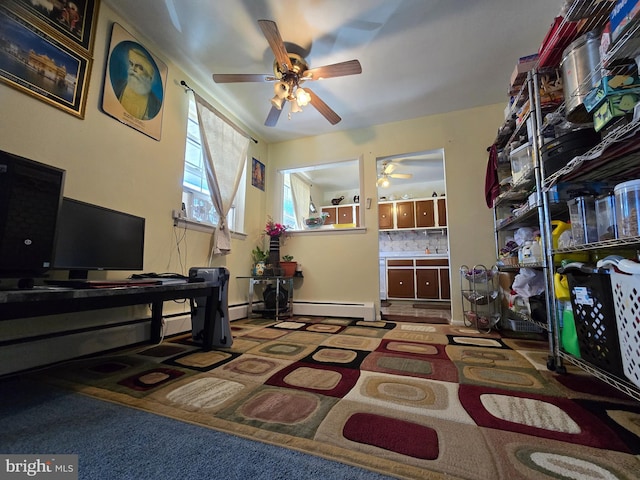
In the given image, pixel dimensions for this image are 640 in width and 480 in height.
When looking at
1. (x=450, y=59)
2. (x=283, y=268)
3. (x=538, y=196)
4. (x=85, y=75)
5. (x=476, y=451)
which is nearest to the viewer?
(x=476, y=451)

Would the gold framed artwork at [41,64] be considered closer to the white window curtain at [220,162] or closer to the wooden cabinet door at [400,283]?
the white window curtain at [220,162]

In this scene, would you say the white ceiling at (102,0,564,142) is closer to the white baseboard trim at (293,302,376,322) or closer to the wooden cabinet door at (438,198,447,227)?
the white baseboard trim at (293,302,376,322)

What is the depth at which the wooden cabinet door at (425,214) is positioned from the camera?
5.29m

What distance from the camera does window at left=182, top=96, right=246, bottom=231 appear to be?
7.87 feet

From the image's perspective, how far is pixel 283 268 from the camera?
3178 millimetres

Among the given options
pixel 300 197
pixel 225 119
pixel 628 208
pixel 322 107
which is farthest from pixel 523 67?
pixel 300 197

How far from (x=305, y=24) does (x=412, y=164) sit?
11.2ft

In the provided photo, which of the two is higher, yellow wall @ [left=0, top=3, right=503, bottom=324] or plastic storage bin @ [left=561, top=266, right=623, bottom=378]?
yellow wall @ [left=0, top=3, right=503, bottom=324]

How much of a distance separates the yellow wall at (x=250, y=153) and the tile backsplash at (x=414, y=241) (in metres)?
2.85

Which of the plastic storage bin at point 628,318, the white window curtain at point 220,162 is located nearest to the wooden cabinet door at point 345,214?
the white window curtain at point 220,162

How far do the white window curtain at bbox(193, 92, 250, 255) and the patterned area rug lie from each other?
118 centimetres

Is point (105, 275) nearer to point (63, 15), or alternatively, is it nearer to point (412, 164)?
point (63, 15)

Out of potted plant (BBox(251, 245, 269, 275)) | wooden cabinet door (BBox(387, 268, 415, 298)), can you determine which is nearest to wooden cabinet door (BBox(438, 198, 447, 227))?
wooden cabinet door (BBox(387, 268, 415, 298))

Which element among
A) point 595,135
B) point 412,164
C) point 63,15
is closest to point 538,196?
point 595,135
